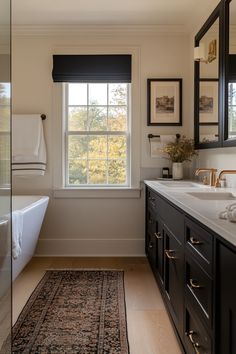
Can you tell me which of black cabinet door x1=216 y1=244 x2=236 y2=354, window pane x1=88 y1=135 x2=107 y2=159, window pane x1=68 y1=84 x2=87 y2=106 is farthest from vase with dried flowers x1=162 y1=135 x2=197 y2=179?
black cabinet door x1=216 y1=244 x2=236 y2=354

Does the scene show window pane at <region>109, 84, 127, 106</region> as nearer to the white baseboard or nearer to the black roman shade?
the black roman shade

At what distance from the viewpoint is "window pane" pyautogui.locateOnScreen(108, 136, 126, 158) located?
12.5ft

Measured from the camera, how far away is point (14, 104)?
370 centimetres

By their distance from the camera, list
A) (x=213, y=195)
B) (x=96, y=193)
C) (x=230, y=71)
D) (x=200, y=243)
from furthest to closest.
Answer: (x=96, y=193) → (x=230, y=71) → (x=213, y=195) → (x=200, y=243)

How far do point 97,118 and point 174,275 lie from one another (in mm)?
2288

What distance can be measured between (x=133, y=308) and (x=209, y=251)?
138 centimetres

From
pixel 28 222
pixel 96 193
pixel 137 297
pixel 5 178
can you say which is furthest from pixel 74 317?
pixel 96 193

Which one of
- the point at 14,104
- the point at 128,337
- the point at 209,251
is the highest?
the point at 14,104

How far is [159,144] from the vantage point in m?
3.70

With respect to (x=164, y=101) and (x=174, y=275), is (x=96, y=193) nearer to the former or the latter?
(x=164, y=101)

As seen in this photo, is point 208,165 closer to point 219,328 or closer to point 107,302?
point 107,302

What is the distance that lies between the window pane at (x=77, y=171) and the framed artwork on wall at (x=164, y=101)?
0.90m

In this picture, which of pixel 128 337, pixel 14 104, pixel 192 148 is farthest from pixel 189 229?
pixel 14 104

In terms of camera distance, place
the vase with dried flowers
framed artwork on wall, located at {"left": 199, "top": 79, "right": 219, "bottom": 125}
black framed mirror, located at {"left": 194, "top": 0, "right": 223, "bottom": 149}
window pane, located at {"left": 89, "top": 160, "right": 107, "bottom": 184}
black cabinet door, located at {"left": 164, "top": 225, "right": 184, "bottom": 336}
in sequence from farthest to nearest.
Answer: window pane, located at {"left": 89, "top": 160, "right": 107, "bottom": 184} → the vase with dried flowers → framed artwork on wall, located at {"left": 199, "top": 79, "right": 219, "bottom": 125} → black framed mirror, located at {"left": 194, "top": 0, "right": 223, "bottom": 149} → black cabinet door, located at {"left": 164, "top": 225, "right": 184, "bottom": 336}
